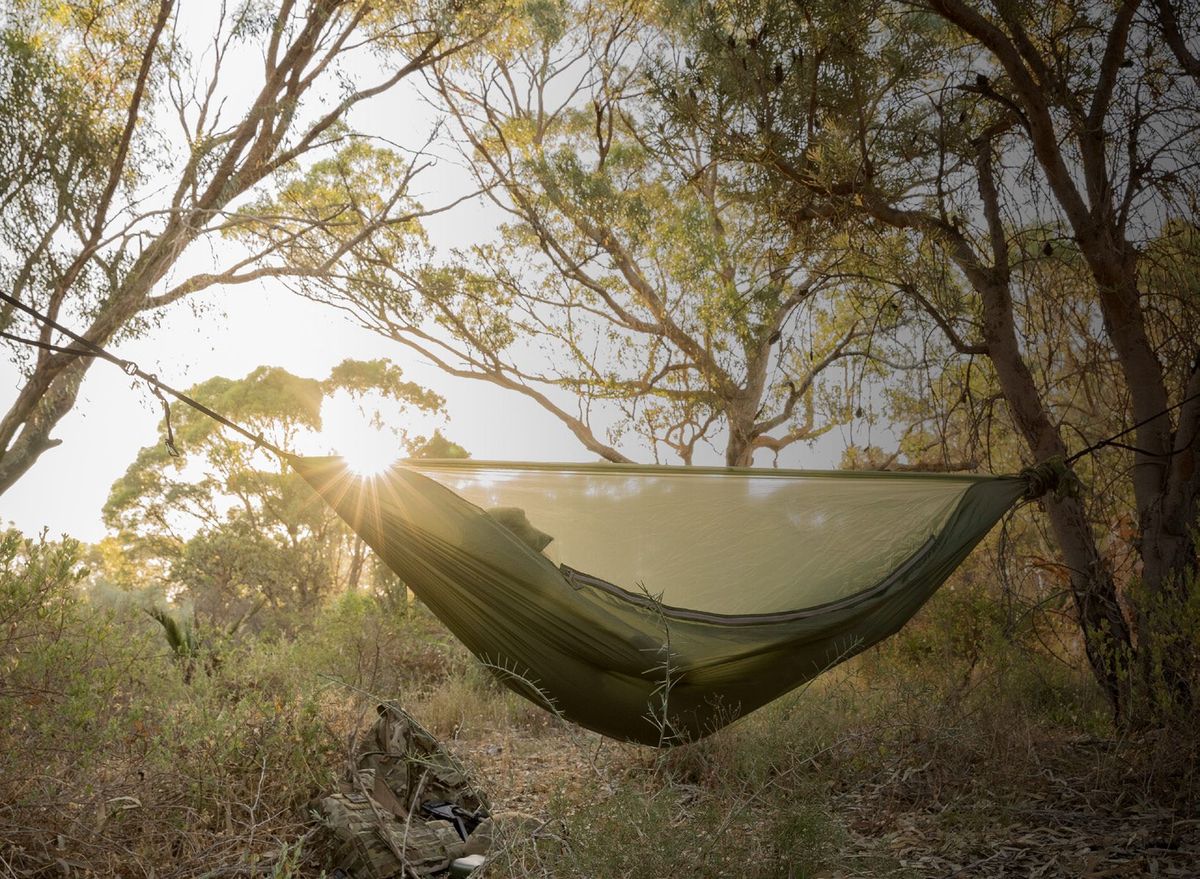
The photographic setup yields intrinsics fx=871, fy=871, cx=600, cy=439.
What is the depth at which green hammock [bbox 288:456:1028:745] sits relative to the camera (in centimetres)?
199

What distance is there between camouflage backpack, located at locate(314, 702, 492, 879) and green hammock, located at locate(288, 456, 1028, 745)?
337 mm

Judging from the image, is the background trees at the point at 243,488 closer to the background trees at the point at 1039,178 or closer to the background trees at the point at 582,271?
the background trees at the point at 582,271

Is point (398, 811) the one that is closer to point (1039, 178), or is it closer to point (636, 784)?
point (636, 784)

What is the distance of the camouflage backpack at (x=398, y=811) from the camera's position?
1.89m

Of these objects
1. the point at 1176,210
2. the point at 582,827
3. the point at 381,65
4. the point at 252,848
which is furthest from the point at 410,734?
the point at 381,65

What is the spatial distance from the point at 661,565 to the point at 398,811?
0.91 m

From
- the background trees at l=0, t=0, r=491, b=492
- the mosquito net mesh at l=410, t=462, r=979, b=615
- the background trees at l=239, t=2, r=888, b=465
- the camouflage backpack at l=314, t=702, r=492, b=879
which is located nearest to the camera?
the camouflage backpack at l=314, t=702, r=492, b=879

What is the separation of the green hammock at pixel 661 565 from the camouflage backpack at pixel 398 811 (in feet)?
1.11

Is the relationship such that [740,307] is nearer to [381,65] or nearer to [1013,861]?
[381,65]

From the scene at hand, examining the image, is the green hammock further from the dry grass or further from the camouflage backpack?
the camouflage backpack

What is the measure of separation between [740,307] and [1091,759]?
12.1 feet

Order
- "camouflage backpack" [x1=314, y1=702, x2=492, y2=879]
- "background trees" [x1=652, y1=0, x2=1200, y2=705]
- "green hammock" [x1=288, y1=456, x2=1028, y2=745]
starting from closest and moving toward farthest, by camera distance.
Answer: "camouflage backpack" [x1=314, y1=702, x2=492, y2=879], "green hammock" [x1=288, y1=456, x2=1028, y2=745], "background trees" [x1=652, y1=0, x2=1200, y2=705]

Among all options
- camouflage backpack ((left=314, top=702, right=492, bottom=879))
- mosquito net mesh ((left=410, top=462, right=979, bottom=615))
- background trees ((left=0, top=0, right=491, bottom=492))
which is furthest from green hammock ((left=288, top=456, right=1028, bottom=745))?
background trees ((left=0, top=0, right=491, bottom=492))

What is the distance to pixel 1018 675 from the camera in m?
3.20
